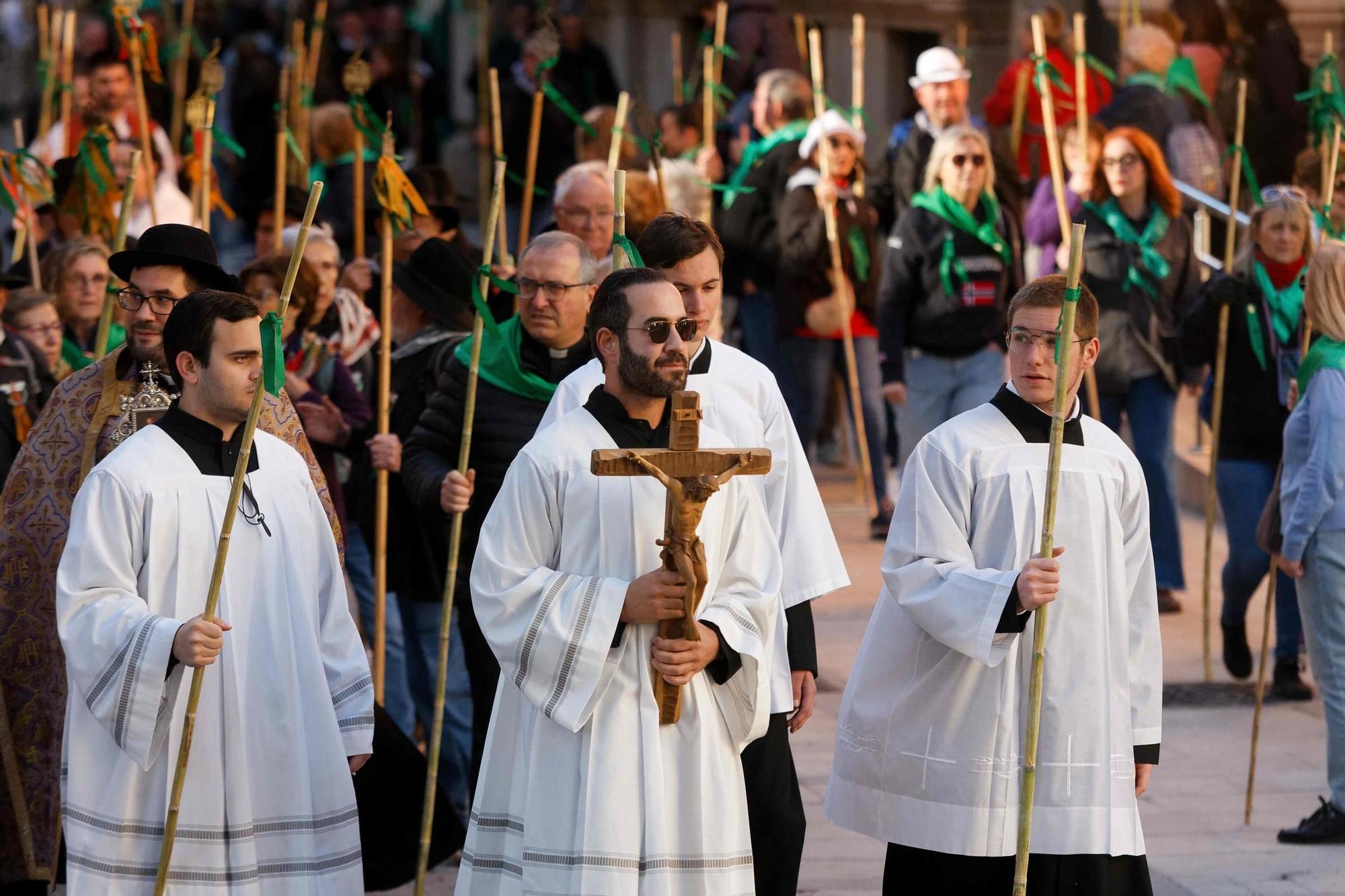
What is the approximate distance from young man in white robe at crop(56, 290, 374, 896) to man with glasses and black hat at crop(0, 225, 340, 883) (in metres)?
0.51

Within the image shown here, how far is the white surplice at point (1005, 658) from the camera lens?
5133 millimetres

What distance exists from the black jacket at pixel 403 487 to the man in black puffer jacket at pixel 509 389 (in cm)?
62

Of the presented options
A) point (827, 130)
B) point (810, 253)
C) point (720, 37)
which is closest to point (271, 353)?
point (827, 130)

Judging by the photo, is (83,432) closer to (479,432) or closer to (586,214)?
(479,432)

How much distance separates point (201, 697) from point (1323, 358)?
3.98 meters

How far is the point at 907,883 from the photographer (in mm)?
5348

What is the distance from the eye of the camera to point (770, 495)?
5477 millimetres

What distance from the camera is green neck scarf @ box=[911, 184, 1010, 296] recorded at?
1040 centimetres

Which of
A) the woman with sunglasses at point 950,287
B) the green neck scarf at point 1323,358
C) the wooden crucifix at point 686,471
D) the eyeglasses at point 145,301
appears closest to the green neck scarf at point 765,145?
the woman with sunglasses at point 950,287

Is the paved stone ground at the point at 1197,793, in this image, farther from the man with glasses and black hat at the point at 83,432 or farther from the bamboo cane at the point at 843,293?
the bamboo cane at the point at 843,293

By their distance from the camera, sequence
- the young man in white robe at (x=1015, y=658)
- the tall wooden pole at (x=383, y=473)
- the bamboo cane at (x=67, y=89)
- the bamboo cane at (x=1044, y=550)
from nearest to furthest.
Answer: the bamboo cane at (x=1044, y=550) < the young man in white robe at (x=1015, y=658) < the tall wooden pole at (x=383, y=473) < the bamboo cane at (x=67, y=89)

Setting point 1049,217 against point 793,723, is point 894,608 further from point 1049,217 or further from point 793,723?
point 1049,217

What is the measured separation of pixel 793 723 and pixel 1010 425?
92 cm

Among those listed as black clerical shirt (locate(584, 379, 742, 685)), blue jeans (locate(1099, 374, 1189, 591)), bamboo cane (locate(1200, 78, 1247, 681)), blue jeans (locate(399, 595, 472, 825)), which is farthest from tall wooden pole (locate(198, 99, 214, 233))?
blue jeans (locate(1099, 374, 1189, 591))
